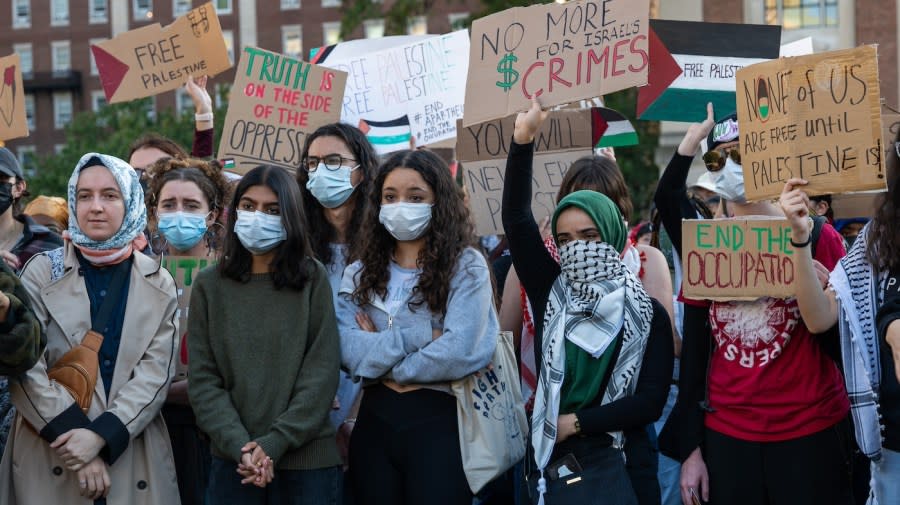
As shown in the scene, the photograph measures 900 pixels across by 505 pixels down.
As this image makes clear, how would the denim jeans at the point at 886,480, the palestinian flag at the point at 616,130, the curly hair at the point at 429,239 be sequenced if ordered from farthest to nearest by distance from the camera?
the palestinian flag at the point at 616,130 → the curly hair at the point at 429,239 → the denim jeans at the point at 886,480

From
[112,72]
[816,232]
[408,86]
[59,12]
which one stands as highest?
[59,12]

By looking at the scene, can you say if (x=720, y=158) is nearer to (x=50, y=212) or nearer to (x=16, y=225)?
(x=16, y=225)

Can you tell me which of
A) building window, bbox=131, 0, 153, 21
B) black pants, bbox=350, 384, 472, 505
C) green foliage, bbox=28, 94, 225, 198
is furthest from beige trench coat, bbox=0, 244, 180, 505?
building window, bbox=131, 0, 153, 21

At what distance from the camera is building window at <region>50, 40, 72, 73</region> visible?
64.5 metres

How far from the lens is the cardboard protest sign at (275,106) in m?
6.83

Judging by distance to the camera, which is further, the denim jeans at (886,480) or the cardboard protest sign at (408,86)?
the cardboard protest sign at (408,86)

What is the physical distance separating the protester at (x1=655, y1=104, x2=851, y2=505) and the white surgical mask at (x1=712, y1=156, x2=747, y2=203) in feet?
1.31

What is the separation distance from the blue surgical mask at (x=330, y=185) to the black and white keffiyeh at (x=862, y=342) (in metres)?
2.43

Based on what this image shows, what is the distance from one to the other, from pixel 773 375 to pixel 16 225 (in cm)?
386

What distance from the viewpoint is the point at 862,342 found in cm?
414

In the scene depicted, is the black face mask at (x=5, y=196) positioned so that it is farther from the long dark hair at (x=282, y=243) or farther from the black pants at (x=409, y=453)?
the black pants at (x=409, y=453)

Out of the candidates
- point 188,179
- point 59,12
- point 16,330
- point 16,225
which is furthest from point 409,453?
point 59,12

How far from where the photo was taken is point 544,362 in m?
4.51

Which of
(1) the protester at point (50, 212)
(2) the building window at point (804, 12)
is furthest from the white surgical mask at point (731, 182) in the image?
(2) the building window at point (804, 12)
